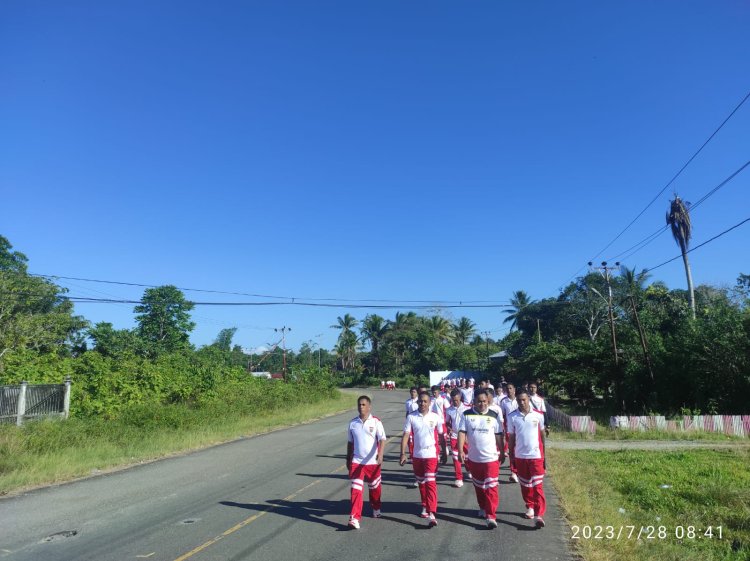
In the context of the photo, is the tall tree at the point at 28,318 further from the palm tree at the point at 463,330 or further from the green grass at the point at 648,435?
the palm tree at the point at 463,330

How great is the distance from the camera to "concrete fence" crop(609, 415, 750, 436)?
16.7m

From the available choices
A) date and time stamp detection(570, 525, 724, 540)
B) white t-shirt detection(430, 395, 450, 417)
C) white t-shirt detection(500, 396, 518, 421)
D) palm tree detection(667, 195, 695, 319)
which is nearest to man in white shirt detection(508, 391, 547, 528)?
date and time stamp detection(570, 525, 724, 540)

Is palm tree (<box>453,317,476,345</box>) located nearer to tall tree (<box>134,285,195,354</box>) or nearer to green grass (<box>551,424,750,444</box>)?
tall tree (<box>134,285,195,354</box>)

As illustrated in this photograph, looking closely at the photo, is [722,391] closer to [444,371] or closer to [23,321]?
[23,321]

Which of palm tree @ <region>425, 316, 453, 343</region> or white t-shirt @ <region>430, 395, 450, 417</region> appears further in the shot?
palm tree @ <region>425, 316, 453, 343</region>

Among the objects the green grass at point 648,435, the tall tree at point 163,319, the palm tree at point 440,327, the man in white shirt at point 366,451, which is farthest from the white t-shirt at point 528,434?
the palm tree at point 440,327

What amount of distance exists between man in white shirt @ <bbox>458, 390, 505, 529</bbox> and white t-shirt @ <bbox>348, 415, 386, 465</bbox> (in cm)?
127

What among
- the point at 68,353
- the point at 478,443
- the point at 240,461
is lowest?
the point at 240,461

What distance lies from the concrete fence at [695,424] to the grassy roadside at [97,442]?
45.6 feet

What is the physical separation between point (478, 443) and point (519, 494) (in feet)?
7.97


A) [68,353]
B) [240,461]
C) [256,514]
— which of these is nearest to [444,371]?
[68,353]

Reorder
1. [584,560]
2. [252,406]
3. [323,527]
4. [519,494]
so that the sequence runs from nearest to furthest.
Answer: [584,560] < [323,527] < [519,494] < [252,406]

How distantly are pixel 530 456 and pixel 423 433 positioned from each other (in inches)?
58.4

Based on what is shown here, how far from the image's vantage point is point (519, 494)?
8.65 m
